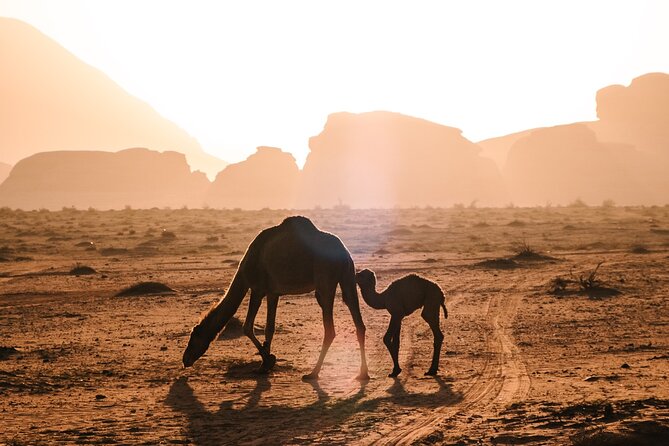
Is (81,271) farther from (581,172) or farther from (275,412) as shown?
(581,172)

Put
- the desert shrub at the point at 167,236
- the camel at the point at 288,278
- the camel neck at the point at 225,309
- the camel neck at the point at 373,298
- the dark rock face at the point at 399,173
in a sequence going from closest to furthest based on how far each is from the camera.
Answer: the camel at the point at 288,278
the camel neck at the point at 373,298
the camel neck at the point at 225,309
the desert shrub at the point at 167,236
the dark rock face at the point at 399,173

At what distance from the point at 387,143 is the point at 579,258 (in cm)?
16723

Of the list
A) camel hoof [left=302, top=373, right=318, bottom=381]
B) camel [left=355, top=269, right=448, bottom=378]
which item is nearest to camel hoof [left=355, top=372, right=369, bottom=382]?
camel hoof [left=302, top=373, right=318, bottom=381]

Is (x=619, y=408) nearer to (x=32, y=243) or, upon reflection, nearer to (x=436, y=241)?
(x=436, y=241)

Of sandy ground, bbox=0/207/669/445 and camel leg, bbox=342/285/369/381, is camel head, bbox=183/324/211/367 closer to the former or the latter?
sandy ground, bbox=0/207/669/445

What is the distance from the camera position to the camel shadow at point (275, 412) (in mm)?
8648

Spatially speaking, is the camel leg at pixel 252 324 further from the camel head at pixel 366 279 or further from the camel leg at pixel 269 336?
the camel head at pixel 366 279

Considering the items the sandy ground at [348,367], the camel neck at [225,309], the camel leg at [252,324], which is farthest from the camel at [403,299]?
the camel neck at [225,309]

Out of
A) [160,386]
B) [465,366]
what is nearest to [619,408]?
[465,366]

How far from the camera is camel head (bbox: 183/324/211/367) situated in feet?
39.2

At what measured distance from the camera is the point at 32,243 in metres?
42.4

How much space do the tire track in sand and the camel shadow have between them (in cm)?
30

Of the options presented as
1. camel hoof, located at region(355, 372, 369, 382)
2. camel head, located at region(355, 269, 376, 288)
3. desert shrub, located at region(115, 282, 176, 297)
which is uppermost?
camel head, located at region(355, 269, 376, 288)

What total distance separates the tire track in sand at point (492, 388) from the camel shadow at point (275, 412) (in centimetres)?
30
